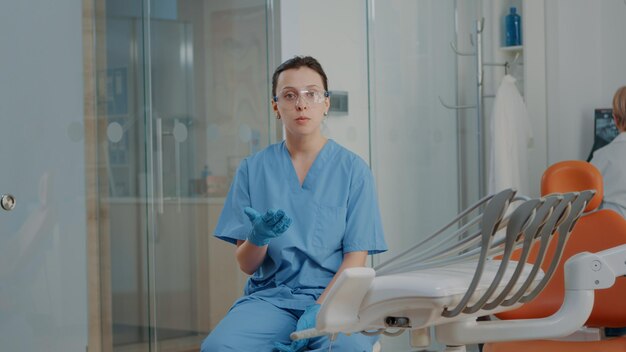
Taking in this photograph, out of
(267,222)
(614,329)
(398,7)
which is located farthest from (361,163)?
(398,7)

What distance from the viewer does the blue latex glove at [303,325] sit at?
181 cm

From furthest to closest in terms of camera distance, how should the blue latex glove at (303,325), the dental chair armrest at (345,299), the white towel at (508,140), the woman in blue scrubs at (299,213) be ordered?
the white towel at (508,140) < the woman in blue scrubs at (299,213) < the blue latex glove at (303,325) < the dental chair armrest at (345,299)

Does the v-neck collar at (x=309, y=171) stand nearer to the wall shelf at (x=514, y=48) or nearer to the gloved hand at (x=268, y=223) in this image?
the gloved hand at (x=268, y=223)

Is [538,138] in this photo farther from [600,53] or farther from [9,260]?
[9,260]

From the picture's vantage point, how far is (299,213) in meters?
2.14

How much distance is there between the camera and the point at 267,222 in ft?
6.16

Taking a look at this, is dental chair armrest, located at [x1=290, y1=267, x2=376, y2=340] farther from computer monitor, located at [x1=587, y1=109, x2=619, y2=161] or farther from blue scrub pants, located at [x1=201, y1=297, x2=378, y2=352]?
computer monitor, located at [x1=587, y1=109, x2=619, y2=161]

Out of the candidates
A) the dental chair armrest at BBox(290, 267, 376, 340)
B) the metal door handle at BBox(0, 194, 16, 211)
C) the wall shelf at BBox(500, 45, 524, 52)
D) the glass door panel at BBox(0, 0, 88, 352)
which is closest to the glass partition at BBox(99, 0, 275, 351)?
the glass door panel at BBox(0, 0, 88, 352)

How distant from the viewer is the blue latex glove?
181 centimetres

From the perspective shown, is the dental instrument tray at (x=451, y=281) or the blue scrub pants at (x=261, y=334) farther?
the blue scrub pants at (x=261, y=334)

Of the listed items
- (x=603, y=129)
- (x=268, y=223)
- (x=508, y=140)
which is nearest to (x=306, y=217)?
(x=268, y=223)

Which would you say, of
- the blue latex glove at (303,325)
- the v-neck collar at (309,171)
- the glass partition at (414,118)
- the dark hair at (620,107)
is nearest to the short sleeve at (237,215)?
the v-neck collar at (309,171)

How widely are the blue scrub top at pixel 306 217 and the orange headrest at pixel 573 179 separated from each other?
0.71 m

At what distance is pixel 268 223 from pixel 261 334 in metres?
0.25
